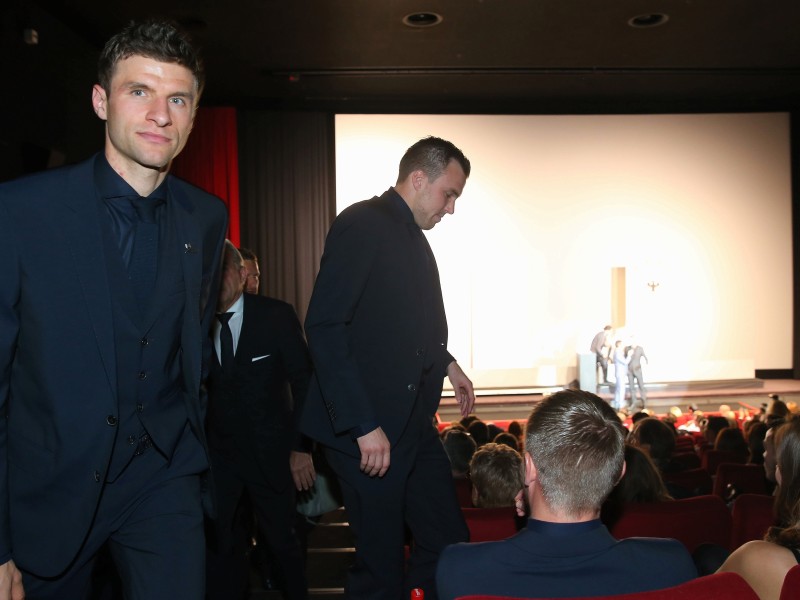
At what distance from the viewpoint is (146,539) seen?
5.03 ft

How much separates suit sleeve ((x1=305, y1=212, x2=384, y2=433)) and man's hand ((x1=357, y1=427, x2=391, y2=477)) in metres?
0.04

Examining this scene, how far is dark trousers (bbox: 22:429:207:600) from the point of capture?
1.50 m

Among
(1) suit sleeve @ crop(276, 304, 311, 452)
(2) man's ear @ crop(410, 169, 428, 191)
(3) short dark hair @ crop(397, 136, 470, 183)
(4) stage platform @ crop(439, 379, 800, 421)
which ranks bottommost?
(4) stage platform @ crop(439, 379, 800, 421)

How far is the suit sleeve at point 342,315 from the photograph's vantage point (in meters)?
2.08

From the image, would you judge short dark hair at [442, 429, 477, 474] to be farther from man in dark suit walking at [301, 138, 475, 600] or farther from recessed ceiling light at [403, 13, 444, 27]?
recessed ceiling light at [403, 13, 444, 27]

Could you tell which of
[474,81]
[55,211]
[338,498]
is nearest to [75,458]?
[55,211]

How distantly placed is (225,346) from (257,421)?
0.30 metres

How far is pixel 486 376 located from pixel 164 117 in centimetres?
1033

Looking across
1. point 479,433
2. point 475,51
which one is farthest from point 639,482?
point 475,51

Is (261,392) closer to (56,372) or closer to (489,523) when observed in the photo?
(489,523)

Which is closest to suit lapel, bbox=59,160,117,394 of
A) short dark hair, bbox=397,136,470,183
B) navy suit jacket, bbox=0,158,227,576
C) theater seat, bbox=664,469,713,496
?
navy suit jacket, bbox=0,158,227,576

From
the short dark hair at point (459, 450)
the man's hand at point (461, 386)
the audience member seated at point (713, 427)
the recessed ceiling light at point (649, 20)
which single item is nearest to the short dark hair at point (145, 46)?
the man's hand at point (461, 386)

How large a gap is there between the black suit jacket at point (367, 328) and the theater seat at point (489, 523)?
352 millimetres

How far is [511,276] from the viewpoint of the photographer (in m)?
11.8
